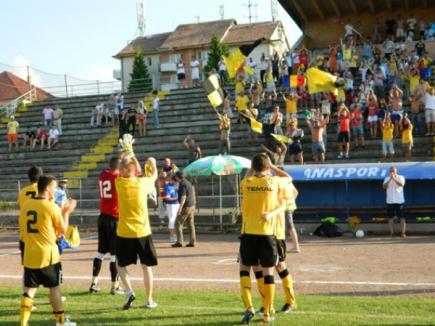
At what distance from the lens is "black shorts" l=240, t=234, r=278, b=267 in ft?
25.0

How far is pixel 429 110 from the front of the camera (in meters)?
21.6

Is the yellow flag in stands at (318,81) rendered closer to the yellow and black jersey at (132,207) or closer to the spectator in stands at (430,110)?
the spectator in stands at (430,110)

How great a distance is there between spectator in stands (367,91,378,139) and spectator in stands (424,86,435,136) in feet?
5.39

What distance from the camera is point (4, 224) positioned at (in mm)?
22531

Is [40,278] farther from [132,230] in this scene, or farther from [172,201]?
[172,201]

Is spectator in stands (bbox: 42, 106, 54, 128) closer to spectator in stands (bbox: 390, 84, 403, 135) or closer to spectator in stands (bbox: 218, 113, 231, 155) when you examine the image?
spectator in stands (bbox: 218, 113, 231, 155)

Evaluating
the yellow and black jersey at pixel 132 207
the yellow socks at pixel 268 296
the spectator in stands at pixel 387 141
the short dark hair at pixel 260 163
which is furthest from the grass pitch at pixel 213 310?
the spectator in stands at pixel 387 141

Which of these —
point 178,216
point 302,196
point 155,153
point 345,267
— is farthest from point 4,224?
point 345,267

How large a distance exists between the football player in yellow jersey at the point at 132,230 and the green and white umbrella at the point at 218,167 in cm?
971

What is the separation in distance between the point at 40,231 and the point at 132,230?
1.35 m

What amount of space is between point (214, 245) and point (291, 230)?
2.81 meters

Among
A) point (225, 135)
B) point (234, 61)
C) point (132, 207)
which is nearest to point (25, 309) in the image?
point (132, 207)

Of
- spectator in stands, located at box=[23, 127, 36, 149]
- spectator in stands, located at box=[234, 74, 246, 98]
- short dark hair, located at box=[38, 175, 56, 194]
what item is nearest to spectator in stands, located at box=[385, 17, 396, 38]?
spectator in stands, located at box=[234, 74, 246, 98]

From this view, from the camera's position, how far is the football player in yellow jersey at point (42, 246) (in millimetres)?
7383
